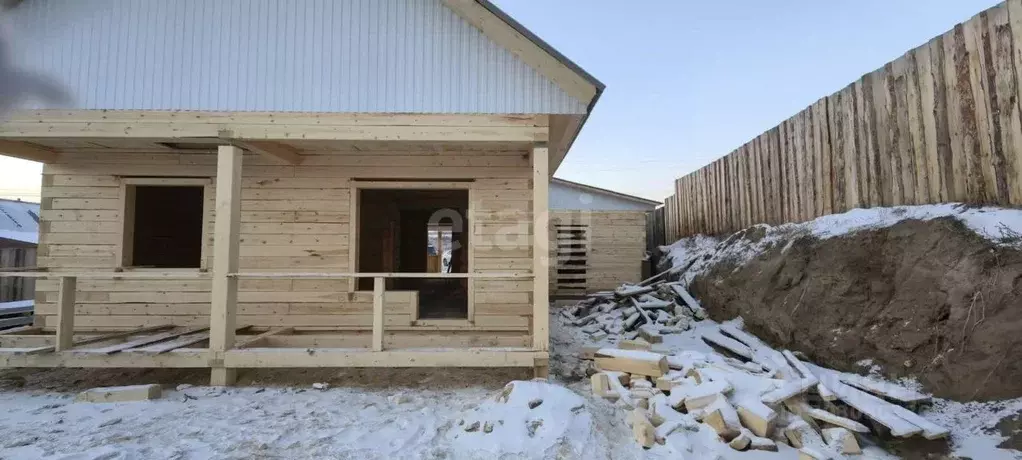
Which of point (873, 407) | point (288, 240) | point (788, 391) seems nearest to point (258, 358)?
point (288, 240)

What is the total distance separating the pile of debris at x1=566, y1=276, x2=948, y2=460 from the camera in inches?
142

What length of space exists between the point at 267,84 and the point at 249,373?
3.37 m

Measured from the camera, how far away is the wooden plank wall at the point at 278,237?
6622mm

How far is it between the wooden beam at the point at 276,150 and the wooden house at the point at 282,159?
0.04 metres

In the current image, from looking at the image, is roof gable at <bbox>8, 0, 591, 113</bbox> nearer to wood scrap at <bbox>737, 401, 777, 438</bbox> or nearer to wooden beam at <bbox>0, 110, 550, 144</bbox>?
wooden beam at <bbox>0, 110, 550, 144</bbox>

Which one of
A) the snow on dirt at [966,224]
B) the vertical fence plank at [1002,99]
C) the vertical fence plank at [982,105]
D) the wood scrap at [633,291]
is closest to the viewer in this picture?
the snow on dirt at [966,224]

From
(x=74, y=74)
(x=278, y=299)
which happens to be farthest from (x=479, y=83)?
(x=74, y=74)

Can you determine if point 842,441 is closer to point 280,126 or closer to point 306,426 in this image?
point 306,426

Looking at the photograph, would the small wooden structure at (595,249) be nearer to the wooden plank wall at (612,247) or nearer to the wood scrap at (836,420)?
the wooden plank wall at (612,247)

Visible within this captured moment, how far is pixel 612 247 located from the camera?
12117mm

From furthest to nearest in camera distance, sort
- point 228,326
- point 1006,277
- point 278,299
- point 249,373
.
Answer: point 278,299 < point 249,373 < point 228,326 < point 1006,277

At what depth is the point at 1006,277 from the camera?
11.8ft

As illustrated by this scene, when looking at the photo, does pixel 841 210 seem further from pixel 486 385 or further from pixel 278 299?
pixel 278 299

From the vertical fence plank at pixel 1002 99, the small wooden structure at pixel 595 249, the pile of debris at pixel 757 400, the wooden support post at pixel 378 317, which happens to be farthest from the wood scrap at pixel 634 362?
the small wooden structure at pixel 595 249
